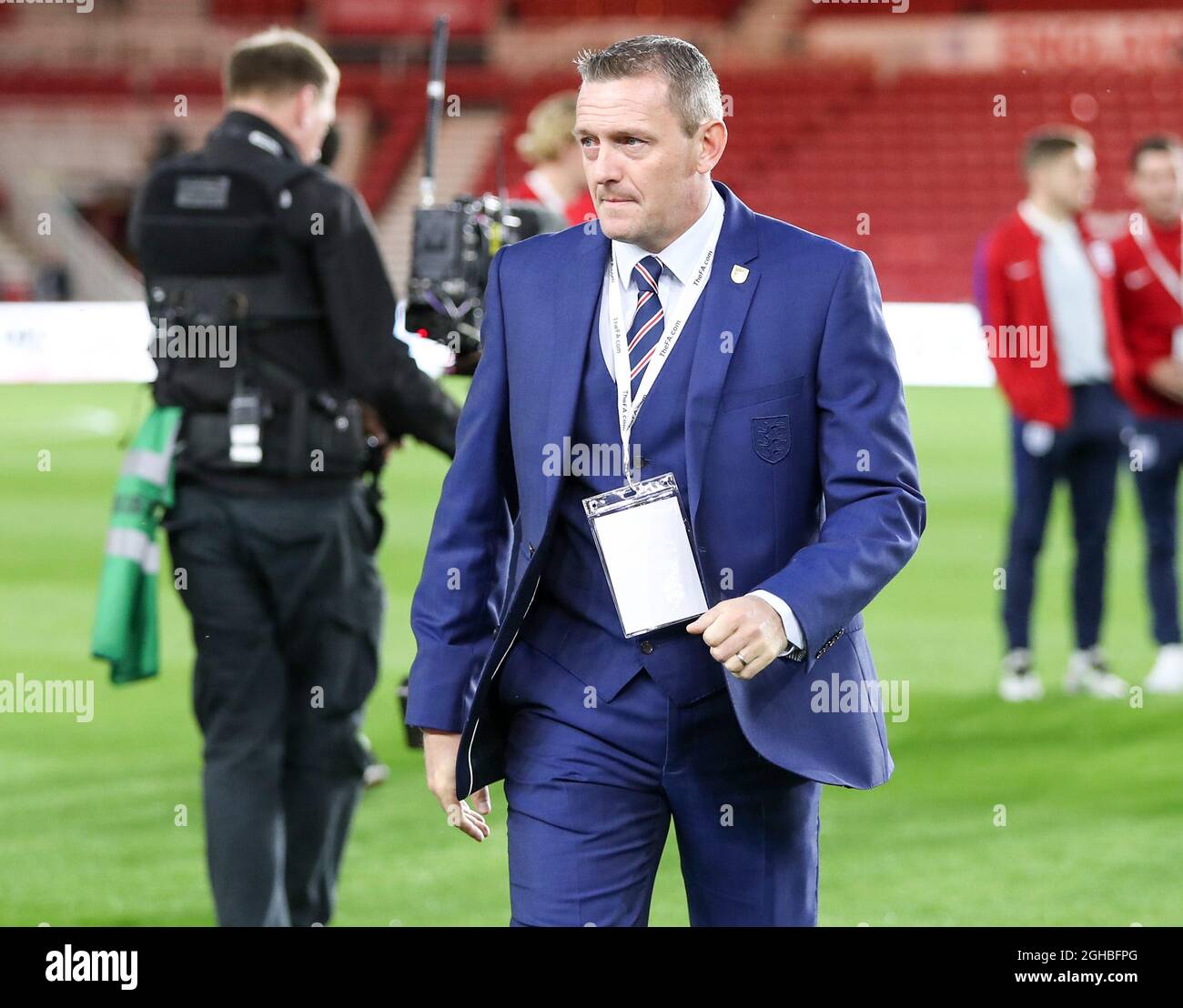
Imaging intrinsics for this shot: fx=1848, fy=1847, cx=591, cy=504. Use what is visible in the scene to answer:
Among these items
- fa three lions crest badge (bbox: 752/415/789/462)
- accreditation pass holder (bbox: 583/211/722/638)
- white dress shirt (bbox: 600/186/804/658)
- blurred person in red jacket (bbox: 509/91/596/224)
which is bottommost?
accreditation pass holder (bbox: 583/211/722/638)

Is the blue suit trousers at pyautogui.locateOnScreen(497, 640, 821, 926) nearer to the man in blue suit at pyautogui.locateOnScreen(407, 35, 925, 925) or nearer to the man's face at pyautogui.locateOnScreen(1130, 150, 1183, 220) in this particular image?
the man in blue suit at pyautogui.locateOnScreen(407, 35, 925, 925)

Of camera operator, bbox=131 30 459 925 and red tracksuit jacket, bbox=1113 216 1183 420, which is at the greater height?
red tracksuit jacket, bbox=1113 216 1183 420

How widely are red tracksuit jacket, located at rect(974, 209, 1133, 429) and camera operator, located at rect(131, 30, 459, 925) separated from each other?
3481mm

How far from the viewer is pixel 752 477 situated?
9.12ft

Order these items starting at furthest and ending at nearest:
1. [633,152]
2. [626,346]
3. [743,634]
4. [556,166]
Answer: [556,166] < [626,346] < [633,152] < [743,634]

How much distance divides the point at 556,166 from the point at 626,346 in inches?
156

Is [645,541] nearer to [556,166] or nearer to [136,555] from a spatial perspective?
[136,555]

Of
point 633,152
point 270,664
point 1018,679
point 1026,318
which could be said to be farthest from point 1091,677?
point 633,152

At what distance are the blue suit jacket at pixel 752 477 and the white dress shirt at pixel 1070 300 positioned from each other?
187 inches

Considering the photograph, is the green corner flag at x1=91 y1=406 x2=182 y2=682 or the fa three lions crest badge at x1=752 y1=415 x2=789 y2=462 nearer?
the fa three lions crest badge at x1=752 y1=415 x2=789 y2=462

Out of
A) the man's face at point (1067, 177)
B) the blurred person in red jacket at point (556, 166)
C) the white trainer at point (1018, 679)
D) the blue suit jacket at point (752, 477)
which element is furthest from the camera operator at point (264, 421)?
the man's face at point (1067, 177)

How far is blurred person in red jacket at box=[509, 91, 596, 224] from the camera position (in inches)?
257

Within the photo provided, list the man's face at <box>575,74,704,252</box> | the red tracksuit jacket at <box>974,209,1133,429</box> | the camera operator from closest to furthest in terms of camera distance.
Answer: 1. the man's face at <box>575,74,704,252</box>
2. the camera operator
3. the red tracksuit jacket at <box>974,209,1133,429</box>

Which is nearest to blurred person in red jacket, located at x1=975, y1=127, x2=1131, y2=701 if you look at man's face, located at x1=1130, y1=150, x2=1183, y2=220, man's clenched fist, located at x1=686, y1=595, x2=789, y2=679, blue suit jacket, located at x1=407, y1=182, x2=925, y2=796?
man's face, located at x1=1130, y1=150, x2=1183, y2=220
